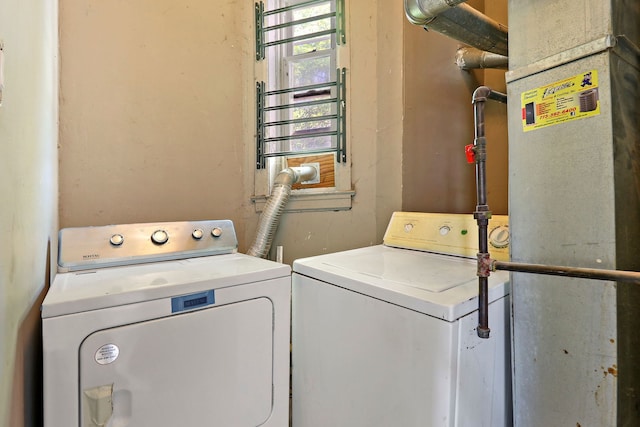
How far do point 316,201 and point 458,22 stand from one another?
116cm

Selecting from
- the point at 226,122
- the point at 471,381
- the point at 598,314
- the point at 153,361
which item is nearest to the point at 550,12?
the point at 598,314

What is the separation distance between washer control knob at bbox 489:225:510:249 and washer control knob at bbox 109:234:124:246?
1.49m

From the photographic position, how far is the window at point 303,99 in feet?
6.31

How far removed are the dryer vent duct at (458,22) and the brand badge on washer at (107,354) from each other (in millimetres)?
1385

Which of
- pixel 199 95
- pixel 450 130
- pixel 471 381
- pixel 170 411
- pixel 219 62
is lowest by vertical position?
pixel 170 411

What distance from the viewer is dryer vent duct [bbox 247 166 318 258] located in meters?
1.88

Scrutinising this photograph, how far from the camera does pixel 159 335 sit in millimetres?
966

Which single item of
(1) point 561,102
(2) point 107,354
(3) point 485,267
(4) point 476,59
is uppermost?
(4) point 476,59

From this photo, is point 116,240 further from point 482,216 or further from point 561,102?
point 561,102

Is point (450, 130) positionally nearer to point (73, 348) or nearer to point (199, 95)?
point (199, 95)

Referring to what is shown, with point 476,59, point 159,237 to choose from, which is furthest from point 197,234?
point 476,59

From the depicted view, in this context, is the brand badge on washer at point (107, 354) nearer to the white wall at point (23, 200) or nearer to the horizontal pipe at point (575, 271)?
the white wall at point (23, 200)

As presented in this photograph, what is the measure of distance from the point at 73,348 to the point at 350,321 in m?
0.80

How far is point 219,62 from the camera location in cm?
202
